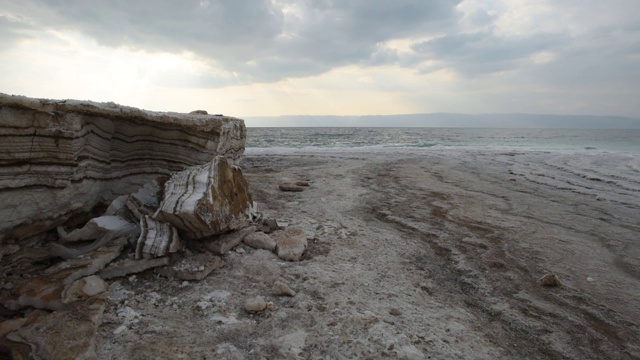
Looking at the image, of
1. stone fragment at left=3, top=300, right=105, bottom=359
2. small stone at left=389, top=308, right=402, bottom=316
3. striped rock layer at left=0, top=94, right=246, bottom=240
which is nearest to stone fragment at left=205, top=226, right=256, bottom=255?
stone fragment at left=3, top=300, right=105, bottom=359

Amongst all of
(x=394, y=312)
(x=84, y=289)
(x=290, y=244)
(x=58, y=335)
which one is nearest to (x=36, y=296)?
(x=84, y=289)

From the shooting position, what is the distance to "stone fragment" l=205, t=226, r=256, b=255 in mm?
4160

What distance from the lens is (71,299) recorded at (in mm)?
3008

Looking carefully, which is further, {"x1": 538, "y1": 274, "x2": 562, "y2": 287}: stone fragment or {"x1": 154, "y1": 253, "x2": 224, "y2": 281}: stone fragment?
{"x1": 538, "y1": 274, "x2": 562, "y2": 287}: stone fragment

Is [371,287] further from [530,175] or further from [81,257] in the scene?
[530,175]

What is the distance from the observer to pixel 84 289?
3.12m

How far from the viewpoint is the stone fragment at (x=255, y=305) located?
3.24m

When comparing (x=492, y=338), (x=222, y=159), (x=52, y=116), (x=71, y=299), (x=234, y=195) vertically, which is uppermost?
(x=52, y=116)

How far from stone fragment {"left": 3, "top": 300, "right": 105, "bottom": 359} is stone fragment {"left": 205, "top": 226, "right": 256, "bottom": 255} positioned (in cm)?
139

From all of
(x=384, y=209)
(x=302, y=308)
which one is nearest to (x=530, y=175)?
(x=384, y=209)

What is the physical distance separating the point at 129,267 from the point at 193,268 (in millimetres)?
610

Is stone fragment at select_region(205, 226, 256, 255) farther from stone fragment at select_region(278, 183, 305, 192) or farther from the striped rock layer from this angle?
stone fragment at select_region(278, 183, 305, 192)

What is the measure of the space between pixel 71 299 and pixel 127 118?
8.36 feet

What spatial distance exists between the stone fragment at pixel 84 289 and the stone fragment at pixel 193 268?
0.56 meters
